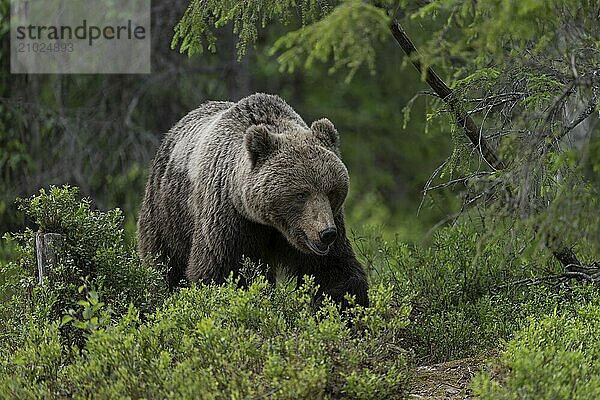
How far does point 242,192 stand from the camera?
6.46m

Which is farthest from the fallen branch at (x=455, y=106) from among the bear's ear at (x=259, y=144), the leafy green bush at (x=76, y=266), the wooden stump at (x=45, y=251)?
the wooden stump at (x=45, y=251)

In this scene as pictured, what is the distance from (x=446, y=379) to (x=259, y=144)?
1933 mm

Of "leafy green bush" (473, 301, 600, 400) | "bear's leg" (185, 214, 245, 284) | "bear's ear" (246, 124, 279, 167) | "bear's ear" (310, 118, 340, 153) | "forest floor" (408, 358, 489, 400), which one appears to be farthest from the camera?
"bear's ear" (310, 118, 340, 153)

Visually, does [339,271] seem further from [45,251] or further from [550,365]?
[550,365]

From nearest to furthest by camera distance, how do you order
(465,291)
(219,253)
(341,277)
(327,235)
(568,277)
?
(327,235), (219,253), (341,277), (568,277), (465,291)

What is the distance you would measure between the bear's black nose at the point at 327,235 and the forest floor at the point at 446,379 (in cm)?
97

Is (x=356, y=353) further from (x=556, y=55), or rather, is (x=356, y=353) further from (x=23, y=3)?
(x=23, y=3)

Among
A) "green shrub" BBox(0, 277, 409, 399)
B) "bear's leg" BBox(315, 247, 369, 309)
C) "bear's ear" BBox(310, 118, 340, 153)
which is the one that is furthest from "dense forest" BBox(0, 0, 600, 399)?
"bear's ear" BBox(310, 118, 340, 153)

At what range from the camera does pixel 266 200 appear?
6.31 metres

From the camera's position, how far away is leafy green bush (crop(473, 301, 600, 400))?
4398 mm

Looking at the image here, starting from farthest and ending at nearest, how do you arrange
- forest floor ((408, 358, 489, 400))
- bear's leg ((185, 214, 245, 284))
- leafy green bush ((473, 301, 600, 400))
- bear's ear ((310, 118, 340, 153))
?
bear's ear ((310, 118, 340, 153)) < bear's leg ((185, 214, 245, 284)) < forest floor ((408, 358, 489, 400)) < leafy green bush ((473, 301, 600, 400))

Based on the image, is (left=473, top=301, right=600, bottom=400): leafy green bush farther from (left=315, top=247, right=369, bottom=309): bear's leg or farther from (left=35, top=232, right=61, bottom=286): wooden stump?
(left=35, top=232, right=61, bottom=286): wooden stump

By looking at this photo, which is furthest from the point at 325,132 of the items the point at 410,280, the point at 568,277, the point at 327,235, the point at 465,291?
the point at 568,277

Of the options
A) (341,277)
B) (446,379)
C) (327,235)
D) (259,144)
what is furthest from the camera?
(341,277)
